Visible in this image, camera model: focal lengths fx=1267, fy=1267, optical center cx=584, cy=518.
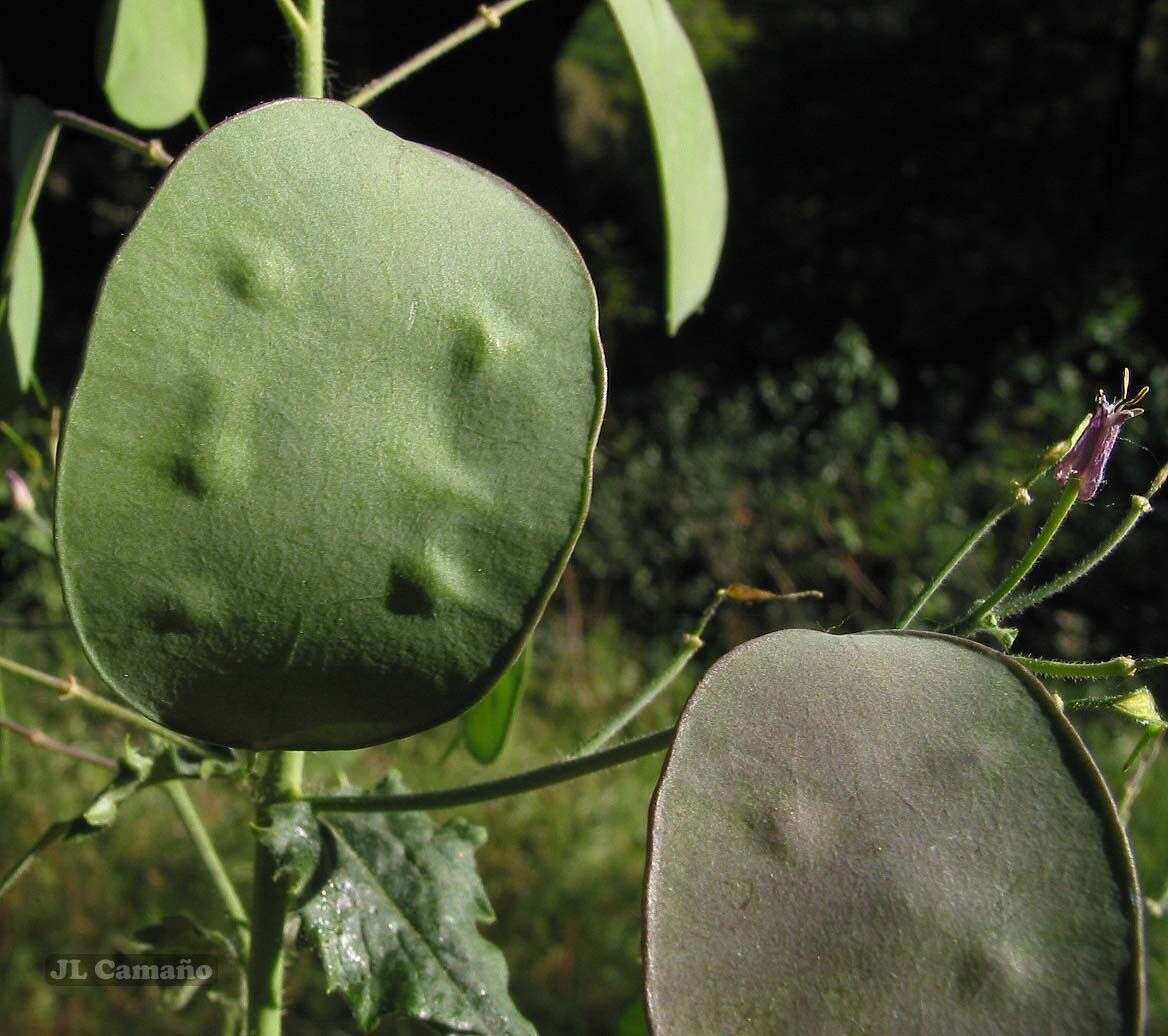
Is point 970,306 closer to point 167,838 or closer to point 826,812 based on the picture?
point 167,838

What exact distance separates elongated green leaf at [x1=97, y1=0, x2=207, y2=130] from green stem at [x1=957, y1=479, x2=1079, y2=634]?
17.9 inches

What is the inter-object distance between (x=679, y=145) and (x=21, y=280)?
348 millimetres

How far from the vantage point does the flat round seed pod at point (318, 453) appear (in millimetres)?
353

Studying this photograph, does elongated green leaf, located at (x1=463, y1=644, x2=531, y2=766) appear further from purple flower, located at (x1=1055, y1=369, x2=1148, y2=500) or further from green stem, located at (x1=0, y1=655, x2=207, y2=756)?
purple flower, located at (x1=1055, y1=369, x2=1148, y2=500)

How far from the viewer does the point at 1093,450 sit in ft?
1.60

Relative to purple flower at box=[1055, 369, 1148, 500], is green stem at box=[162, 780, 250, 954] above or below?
below

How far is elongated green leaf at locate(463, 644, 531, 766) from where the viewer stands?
2.07 feet

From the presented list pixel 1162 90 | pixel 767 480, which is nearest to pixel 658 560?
pixel 767 480

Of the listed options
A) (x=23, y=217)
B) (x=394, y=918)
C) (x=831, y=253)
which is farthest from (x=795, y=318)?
(x=394, y=918)

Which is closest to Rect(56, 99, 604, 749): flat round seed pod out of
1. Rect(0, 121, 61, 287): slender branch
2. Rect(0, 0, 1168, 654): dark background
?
Rect(0, 121, 61, 287): slender branch

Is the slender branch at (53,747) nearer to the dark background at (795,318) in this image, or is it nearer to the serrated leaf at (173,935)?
the serrated leaf at (173,935)

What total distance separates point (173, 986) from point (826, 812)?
0.45m

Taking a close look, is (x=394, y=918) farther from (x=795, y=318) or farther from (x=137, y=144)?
(x=795, y=318)

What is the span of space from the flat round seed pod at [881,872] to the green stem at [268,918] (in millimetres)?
247
